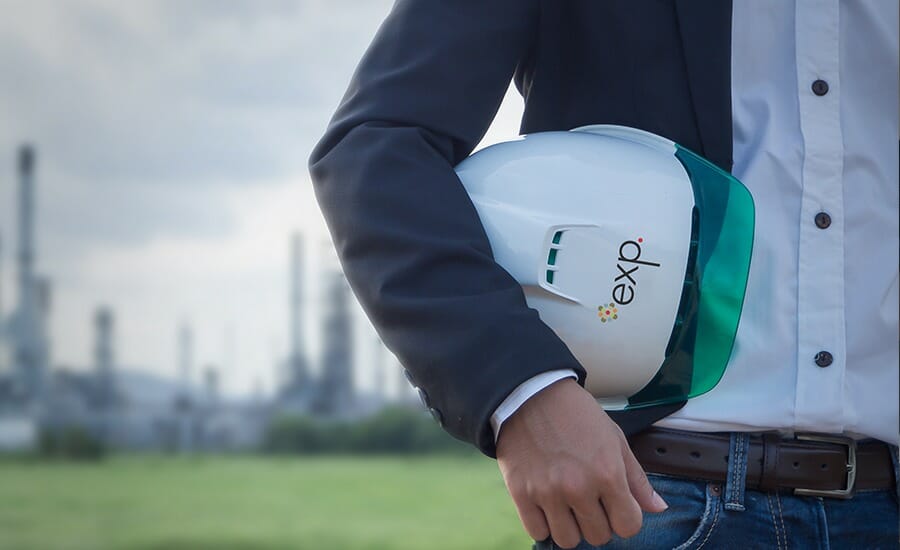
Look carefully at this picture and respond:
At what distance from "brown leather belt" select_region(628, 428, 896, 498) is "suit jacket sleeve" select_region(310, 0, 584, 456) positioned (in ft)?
0.95

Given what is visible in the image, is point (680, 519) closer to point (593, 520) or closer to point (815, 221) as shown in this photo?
point (593, 520)

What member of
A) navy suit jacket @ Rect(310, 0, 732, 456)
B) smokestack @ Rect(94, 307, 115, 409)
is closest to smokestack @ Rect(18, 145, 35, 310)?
smokestack @ Rect(94, 307, 115, 409)

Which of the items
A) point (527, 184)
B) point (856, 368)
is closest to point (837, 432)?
point (856, 368)

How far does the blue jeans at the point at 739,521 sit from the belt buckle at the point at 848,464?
0.04 feet

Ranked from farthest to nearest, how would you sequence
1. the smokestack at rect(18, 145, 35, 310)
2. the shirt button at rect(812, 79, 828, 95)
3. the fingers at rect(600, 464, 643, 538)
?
the smokestack at rect(18, 145, 35, 310), the shirt button at rect(812, 79, 828, 95), the fingers at rect(600, 464, 643, 538)

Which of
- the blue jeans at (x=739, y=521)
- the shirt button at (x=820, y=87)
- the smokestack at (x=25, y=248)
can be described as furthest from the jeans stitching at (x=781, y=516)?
the smokestack at (x=25, y=248)

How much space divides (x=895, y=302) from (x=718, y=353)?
0.96ft

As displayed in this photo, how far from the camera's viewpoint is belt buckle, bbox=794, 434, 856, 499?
1.18m

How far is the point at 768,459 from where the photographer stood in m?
1.15

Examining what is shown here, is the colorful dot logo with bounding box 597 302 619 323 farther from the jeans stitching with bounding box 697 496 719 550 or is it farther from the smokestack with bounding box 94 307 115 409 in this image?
the smokestack with bounding box 94 307 115 409

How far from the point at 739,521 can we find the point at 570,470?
0.37 meters

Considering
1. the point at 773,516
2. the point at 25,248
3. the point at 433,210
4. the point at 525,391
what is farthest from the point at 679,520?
the point at 25,248

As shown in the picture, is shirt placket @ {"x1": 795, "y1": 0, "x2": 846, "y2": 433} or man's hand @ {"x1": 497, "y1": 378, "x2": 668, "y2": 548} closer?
man's hand @ {"x1": 497, "y1": 378, "x2": 668, "y2": 548}

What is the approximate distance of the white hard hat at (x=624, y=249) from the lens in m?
1.10
